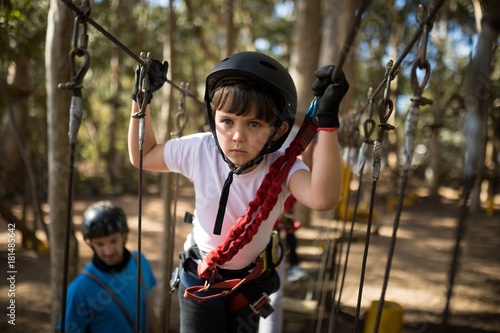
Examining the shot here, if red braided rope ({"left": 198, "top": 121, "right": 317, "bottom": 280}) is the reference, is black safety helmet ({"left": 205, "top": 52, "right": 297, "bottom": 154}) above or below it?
above

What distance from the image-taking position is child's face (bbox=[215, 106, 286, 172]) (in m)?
1.36

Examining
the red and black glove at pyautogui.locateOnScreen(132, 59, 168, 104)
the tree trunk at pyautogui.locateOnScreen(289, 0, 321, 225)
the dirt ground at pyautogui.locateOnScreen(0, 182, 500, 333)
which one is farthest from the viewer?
the tree trunk at pyautogui.locateOnScreen(289, 0, 321, 225)

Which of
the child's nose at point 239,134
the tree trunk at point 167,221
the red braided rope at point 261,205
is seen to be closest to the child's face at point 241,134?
the child's nose at point 239,134

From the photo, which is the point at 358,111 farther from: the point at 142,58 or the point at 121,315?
the point at 121,315

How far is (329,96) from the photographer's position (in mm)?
1196

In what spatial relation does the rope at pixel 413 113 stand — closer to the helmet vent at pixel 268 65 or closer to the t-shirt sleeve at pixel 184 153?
the helmet vent at pixel 268 65

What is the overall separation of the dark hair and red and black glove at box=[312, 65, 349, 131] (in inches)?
8.0

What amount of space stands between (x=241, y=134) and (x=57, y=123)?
1.44 meters

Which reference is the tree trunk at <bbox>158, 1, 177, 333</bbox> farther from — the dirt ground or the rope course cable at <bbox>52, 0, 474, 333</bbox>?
the rope course cable at <bbox>52, 0, 474, 333</bbox>

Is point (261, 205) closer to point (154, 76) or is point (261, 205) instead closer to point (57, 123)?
point (154, 76)

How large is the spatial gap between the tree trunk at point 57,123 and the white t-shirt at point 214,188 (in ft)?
3.52

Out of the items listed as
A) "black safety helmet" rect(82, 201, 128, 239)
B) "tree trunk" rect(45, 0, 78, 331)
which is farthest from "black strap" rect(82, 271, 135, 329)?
"tree trunk" rect(45, 0, 78, 331)

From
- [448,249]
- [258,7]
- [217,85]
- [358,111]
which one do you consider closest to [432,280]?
[448,249]

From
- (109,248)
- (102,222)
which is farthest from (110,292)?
(102,222)
